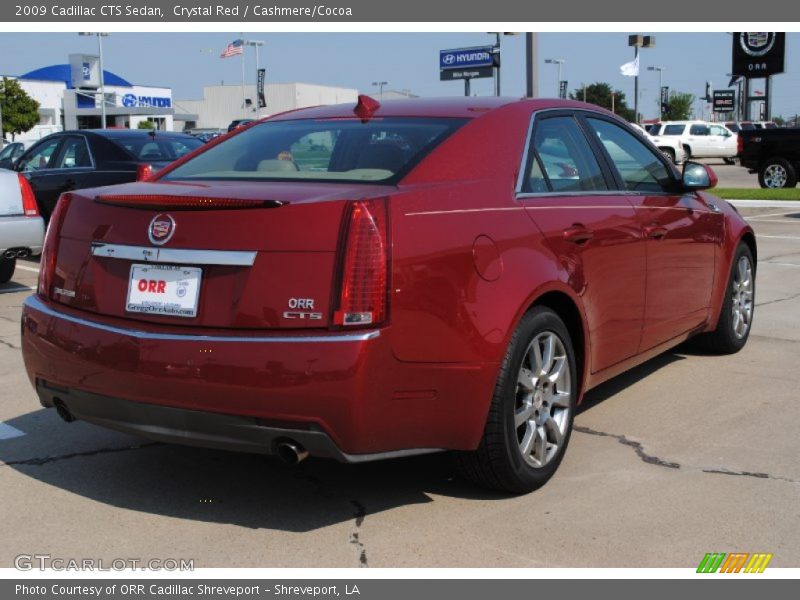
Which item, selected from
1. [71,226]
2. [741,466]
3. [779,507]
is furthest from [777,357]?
[71,226]

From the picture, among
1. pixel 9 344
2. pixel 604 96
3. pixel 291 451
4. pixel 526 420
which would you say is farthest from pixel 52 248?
pixel 604 96

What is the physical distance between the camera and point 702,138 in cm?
4222

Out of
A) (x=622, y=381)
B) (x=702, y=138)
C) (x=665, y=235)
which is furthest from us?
(x=702, y=138)

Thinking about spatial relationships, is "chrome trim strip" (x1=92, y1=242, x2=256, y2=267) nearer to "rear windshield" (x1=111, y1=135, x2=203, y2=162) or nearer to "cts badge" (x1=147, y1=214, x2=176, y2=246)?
"cts badge" (x1=147, y1=214, x2=176, y2=246)

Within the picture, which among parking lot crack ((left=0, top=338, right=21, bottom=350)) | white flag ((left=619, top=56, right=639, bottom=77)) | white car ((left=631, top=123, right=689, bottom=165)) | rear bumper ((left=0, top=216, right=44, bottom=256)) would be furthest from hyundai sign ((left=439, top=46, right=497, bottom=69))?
parking lot crack ((left=0, top=338, right=21, bottom=350))

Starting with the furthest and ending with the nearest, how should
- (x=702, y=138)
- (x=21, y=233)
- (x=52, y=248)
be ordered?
1. (x=702, y=138)
2. (x=21, y=233)
3. (x=52, y=248)

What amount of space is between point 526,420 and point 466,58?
184ft

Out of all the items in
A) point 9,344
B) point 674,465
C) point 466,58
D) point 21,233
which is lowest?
point 674,465

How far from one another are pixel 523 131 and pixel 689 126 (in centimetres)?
4021

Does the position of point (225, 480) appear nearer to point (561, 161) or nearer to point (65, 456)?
point (65, 456)

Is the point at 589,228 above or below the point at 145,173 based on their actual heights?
below

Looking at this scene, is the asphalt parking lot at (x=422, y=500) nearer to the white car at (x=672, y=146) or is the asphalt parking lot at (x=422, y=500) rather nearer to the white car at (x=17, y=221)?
the white car at (x=17, y=221)

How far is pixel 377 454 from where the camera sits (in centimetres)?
353

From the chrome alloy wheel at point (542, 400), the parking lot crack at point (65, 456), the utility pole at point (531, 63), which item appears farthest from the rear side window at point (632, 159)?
the utility pole at point (531, 63)
